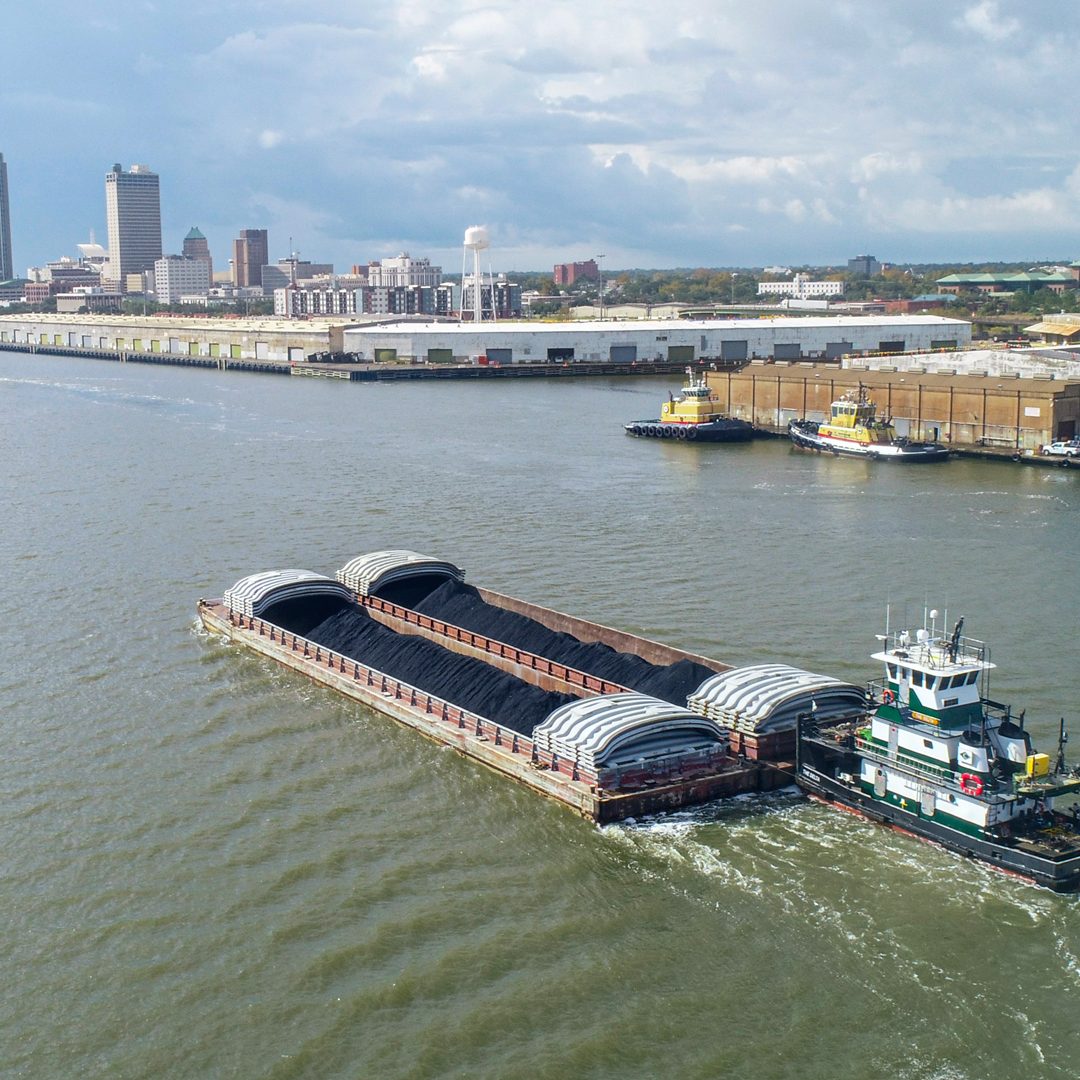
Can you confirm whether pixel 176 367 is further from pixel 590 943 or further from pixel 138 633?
Answer: pixel 590 943

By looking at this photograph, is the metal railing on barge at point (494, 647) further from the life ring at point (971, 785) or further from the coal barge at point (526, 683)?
the life ring at point (971, 785)

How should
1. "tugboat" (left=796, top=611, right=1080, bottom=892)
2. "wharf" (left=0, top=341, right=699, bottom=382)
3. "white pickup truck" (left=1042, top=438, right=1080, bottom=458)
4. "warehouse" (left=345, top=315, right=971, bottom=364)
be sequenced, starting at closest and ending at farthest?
1. "tugboat" (left=796, top=611, right=1080, bottom=892)
2. "white pickup truck" (left=1042, top=438, right=1080, bottom=458)
3. "wharf" (left=0, top=341, right=699, bottom=382)
4. "warehouse" (left=345, top=315, right=971, bottom=364)

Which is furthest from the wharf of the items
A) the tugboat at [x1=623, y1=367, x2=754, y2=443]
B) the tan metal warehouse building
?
the tugboat at [x1=623, y1=367, x2=754, y2=443]

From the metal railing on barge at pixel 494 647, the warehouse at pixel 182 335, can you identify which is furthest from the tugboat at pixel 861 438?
the warehouse at pixel 182 335

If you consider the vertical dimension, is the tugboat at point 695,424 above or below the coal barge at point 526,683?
above

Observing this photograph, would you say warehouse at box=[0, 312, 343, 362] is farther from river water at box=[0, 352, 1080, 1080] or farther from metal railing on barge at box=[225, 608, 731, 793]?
metal railing on barge at box=[225, 608, 731, 793]

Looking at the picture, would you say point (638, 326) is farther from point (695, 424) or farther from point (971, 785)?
point (971, 785)
